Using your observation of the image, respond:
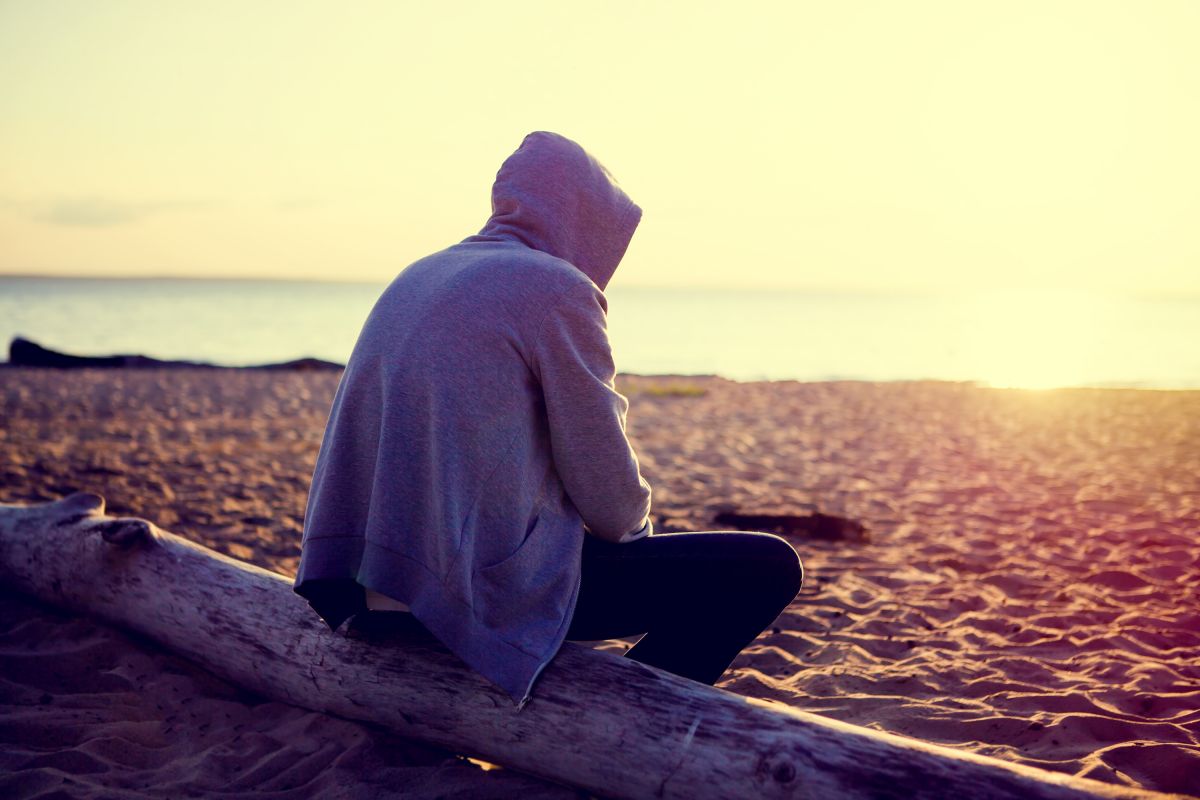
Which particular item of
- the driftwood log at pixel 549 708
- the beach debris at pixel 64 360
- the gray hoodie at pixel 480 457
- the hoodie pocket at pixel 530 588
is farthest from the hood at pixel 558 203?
the beach debris at pixel 64 360

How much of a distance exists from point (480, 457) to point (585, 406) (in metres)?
0.28

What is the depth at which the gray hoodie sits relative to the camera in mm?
2084

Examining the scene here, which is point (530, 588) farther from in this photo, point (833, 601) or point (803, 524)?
point (803, 524)

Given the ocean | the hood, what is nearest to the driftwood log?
the hood

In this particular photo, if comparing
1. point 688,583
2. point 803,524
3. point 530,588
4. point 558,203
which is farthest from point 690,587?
point 803,524

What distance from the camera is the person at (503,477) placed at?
2086 millimetres

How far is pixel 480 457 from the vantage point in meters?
2.09

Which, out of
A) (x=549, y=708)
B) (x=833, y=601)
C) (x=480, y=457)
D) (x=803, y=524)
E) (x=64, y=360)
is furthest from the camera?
(x=64, y=360)

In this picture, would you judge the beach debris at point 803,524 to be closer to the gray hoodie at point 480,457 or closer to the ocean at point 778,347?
the gray hoodie at point 480,457

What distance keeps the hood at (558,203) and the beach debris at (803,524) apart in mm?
3597

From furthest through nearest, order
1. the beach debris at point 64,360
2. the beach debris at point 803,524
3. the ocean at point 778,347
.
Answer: the ocean at point 778,347, the beach debris at point 64,360, the beach debris at point 803,524

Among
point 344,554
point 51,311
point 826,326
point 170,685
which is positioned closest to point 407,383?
point 344,554

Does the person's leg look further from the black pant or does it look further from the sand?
the sand

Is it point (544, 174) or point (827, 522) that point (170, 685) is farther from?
point (827, 522)
